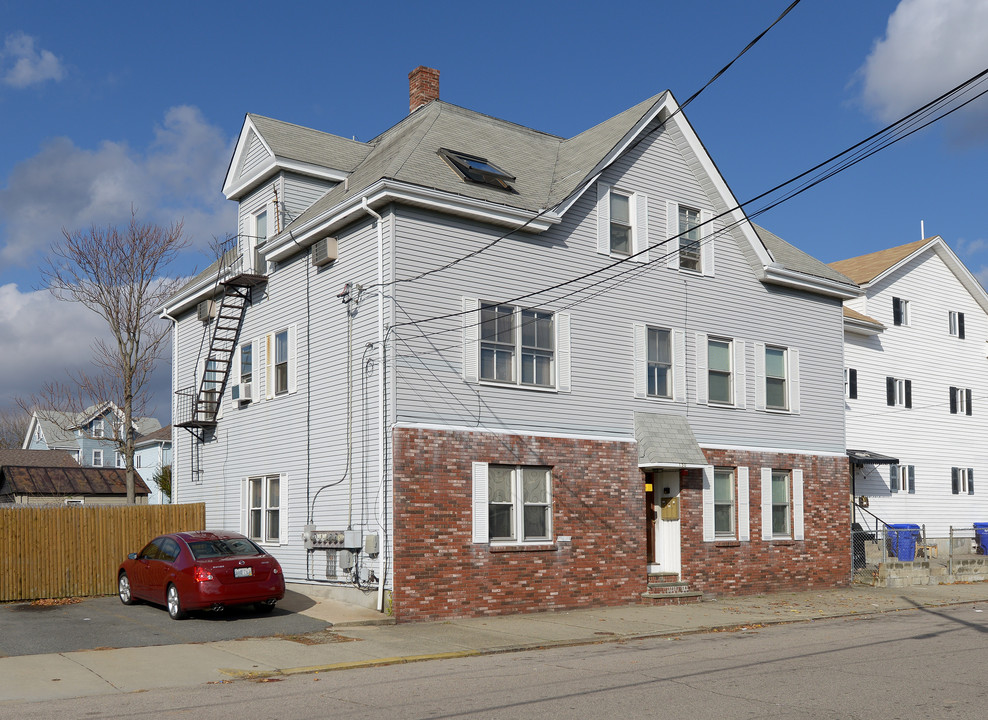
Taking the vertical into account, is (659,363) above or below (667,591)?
above

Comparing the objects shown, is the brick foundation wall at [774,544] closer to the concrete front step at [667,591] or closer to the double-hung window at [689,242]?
the concrete front step at [667,591]

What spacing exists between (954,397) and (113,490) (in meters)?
36.1

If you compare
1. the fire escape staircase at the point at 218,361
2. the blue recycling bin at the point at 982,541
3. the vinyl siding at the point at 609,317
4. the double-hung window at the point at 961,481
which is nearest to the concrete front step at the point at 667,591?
the vinyl siding at the point at 609,317

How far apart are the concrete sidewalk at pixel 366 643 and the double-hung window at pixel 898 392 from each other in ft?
41.4

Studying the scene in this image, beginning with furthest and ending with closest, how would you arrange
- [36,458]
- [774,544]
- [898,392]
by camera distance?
[36,458] → [898,392] → [774,544]

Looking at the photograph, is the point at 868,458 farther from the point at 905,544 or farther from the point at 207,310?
the point at 207,310

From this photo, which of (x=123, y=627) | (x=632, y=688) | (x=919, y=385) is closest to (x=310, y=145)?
(x=123, y=627)

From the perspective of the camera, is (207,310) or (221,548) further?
(207,310)

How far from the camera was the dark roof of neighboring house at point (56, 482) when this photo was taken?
43.4m

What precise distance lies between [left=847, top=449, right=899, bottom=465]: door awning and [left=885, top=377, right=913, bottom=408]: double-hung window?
235 centimetres

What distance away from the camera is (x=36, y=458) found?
56.2m

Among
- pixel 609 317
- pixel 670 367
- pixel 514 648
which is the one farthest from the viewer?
pixel 670 367

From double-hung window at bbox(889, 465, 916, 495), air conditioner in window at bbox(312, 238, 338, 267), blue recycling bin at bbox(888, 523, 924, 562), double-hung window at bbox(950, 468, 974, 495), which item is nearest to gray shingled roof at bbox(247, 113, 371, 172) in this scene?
air conditioner in window at bbox(312, 238, 338, 267)

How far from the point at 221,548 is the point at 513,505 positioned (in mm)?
5361
